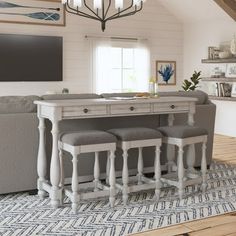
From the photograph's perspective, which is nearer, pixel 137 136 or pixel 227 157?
pixel 137 136

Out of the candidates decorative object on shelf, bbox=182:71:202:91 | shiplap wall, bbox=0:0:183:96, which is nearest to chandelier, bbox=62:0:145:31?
shiplap wall, bbox=0:0:183:96

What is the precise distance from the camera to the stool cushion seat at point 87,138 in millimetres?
3305

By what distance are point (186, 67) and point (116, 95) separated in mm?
4909

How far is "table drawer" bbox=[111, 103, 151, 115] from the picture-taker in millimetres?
3662

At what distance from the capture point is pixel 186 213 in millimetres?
3373

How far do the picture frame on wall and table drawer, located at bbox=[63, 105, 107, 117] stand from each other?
4.48 meters

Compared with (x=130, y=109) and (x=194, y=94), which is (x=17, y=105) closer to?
(x=130, y=109)

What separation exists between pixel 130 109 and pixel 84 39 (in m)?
4.59

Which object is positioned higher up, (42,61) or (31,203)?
(42,61)

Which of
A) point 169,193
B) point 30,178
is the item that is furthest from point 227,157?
point 30,178

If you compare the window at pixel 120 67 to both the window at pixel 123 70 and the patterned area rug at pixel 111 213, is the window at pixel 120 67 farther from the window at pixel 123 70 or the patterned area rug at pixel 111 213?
the patterned area rug at pixel 111 213

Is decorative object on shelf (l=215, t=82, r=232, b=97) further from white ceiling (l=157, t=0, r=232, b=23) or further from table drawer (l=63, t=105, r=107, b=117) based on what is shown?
table drawer (l=63, t=105, r=107, b=117)

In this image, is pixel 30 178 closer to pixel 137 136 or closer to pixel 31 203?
pixel 31 203

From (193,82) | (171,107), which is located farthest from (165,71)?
(171,107)
